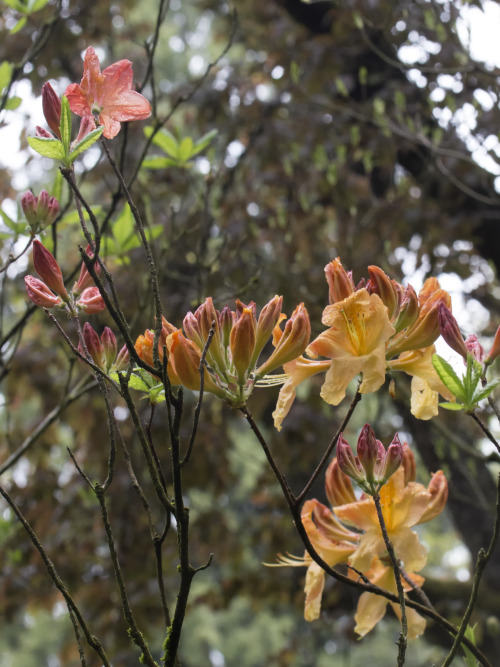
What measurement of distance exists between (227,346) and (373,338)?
166mm

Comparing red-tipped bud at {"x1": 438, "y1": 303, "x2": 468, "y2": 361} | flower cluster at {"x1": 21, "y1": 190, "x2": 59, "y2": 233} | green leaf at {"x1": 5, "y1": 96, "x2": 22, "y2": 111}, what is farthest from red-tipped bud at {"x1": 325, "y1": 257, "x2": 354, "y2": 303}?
green leaf at {"x1": 5, "y1": 96, "x2": 22, "y2": 111}

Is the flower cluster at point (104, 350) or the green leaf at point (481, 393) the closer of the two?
the green leaf at point (481, 393)

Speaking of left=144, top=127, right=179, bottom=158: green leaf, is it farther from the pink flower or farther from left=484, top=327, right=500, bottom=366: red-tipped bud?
left=484, top=327, right=500, bottom=366: red-tipped bud

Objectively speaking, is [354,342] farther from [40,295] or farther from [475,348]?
→ [40,295]

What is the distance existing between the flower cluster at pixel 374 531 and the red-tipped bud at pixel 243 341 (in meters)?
0.23

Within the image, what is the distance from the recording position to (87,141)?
2.24 feet

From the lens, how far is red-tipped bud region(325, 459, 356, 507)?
35.0 inches

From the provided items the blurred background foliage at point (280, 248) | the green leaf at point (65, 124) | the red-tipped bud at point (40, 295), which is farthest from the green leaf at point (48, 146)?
the blurred background foliage at point (280, 248)

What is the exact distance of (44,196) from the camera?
1.13m

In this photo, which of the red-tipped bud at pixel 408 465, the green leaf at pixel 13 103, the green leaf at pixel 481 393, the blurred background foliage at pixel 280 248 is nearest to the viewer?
the green leaf at pixel 481 393

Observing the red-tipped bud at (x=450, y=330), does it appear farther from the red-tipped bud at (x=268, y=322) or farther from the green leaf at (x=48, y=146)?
the green leaf at (x=48, y=146)

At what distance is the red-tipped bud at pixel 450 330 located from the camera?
70 centimetres

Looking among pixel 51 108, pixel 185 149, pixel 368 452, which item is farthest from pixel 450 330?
pixel 185 149

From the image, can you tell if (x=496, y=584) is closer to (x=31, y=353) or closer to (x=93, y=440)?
(x=93, y=440)
